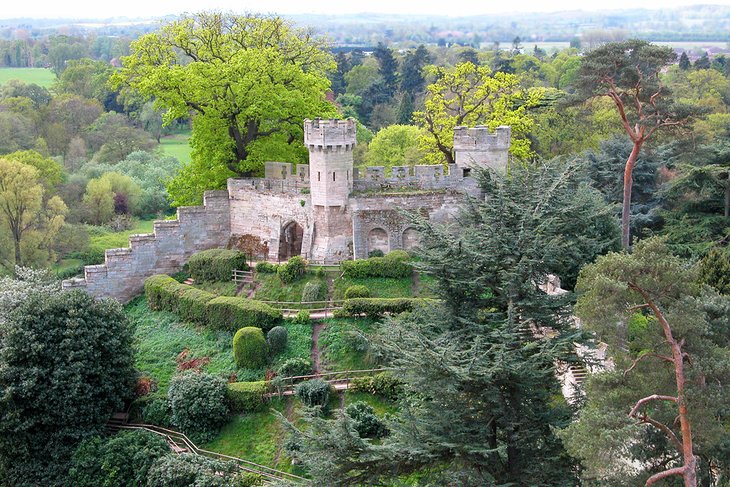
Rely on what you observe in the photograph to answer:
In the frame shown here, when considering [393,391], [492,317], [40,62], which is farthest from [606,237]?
[40,62]

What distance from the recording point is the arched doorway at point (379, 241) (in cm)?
3578

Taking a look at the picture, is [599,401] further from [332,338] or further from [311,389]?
[332,338]

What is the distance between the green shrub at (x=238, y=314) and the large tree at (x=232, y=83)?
780 centimetres

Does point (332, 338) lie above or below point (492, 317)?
below

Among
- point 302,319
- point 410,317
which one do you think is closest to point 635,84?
point 410,317

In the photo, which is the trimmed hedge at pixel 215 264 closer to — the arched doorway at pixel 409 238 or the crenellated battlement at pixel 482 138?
the arched doorway at pixel 409 238

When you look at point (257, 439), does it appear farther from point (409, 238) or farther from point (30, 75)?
point (30, 75)

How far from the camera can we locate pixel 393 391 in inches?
1132

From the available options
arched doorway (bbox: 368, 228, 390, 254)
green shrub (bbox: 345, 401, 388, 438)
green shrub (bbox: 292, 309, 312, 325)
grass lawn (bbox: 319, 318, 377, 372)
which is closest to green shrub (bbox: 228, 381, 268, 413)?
grass lawn (bbox: 319, 318, 377, 372)

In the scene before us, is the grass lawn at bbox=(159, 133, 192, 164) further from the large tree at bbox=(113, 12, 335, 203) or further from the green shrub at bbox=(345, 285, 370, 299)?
the green shrub at bbox=(345, 285, 370, 299)

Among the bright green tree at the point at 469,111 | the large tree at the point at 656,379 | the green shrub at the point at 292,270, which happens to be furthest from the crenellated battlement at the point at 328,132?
the large tree at the point at 656,379

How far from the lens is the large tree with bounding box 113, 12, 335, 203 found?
36.7m

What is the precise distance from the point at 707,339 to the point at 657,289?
1.51 metres

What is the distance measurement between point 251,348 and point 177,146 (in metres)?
58.0
